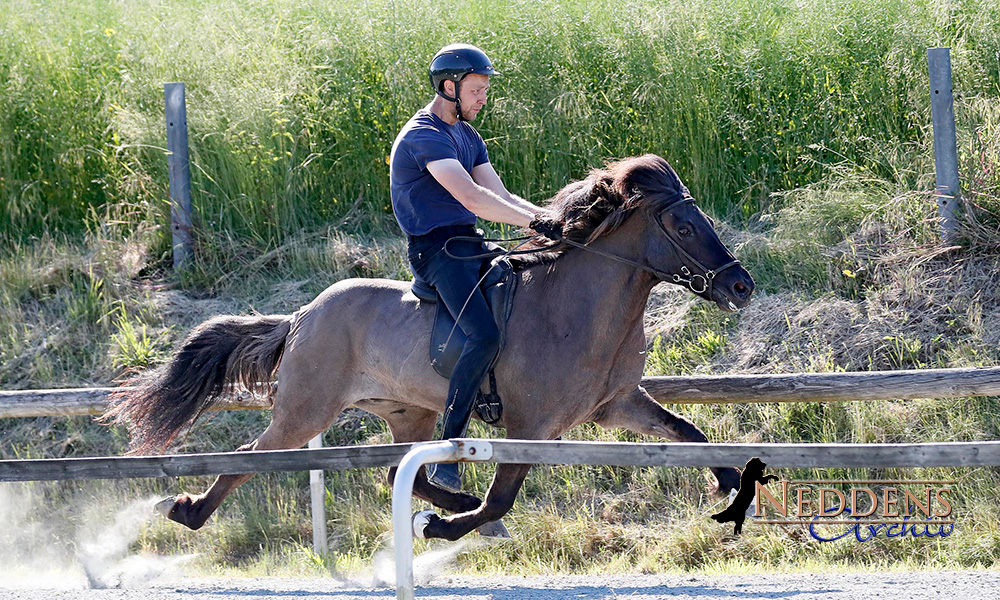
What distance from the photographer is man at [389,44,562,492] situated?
5.00m

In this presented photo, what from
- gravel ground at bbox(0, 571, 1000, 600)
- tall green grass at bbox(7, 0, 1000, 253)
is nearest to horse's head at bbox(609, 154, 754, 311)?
gravel ground at bbox(0, 571, 1000, 600)

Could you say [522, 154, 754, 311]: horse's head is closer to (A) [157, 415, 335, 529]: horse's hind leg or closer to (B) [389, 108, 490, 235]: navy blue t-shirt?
(B) [389, 108, 490, 235]: navy blue t-shirt

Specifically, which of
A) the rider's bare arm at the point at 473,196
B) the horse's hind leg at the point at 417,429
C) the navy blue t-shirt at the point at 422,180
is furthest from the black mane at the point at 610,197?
the horse's hind leg at the point at 417,429

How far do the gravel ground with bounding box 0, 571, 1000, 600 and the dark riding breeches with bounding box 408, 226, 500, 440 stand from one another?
1025mm

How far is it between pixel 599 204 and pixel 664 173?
1.16 feet

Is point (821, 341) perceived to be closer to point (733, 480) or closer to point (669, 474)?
point (669, 474)

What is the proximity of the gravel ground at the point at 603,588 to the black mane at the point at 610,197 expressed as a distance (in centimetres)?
176

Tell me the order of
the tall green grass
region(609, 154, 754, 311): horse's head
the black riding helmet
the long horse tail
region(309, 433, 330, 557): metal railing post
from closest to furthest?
region(609, 154, 754, 311): horse's head → the black riding helmet → the long horse tail → region(309, 433, 330, 557): metal railing post → the tall green grass

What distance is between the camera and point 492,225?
895 centimetres

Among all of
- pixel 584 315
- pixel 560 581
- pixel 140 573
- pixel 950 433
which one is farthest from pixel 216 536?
pixel 950 433

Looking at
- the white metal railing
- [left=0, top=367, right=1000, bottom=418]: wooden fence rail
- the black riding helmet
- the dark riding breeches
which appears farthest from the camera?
[left=0, top=367, right=1000, bottom=418]: wooden fence rail

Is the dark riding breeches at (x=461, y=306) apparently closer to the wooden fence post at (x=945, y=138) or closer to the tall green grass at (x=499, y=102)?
the tall green grass at (x=499, y=102)

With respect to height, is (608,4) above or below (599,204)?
above

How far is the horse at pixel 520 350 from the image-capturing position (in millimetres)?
4996
